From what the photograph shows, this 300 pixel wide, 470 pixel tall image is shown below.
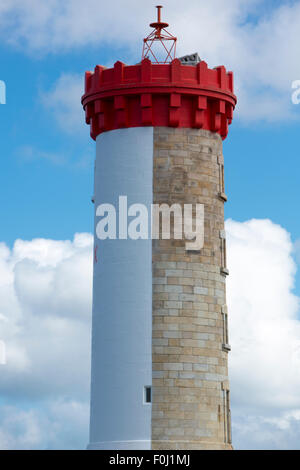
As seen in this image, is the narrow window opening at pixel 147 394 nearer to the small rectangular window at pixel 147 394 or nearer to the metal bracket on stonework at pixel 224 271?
the small rectangular window at pixel 147 394

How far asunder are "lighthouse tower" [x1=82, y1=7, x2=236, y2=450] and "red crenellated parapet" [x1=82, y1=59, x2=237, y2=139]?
0.14ft

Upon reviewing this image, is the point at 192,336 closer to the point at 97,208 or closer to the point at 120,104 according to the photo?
the point at 97,208

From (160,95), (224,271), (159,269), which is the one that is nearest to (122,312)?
(159,269)

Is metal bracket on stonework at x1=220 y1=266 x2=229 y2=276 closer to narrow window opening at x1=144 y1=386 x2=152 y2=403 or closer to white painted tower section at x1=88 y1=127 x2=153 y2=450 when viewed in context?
white painted tower section at x1=88 y1=127 x2=153 y2=450

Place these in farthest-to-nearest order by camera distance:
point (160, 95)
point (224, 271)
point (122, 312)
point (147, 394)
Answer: point (224, 271), point (160, 95), point (122, 312), point (147, 394)

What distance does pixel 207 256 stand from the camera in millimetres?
49562

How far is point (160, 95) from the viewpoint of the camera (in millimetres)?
50062

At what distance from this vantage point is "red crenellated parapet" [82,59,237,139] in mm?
49875

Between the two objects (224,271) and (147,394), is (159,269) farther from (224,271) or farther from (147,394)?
(147,394)

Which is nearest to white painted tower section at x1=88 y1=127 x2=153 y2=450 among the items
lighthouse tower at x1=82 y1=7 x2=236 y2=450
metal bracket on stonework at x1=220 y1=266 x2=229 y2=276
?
lighthouse tower at x1=82 y1=7 x2=236 y2=450

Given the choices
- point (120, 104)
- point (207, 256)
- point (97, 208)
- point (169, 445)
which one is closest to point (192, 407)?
point (169, 445)

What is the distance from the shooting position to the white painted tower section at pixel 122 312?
4753 cm

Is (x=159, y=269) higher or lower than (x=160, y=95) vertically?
lower

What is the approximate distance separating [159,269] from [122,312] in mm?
2349
